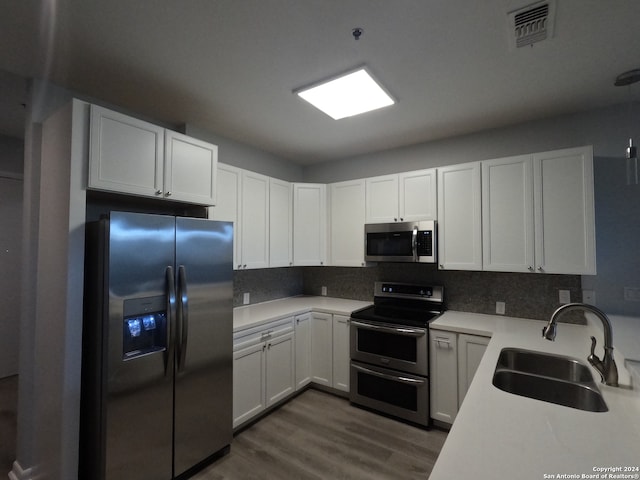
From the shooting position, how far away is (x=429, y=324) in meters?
2.59

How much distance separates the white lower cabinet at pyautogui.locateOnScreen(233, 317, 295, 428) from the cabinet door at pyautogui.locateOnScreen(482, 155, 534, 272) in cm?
197

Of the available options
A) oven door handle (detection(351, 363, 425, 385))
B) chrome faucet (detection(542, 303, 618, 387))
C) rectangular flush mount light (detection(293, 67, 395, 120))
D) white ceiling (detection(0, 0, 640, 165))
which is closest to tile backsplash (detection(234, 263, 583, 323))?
oven door handle (detection(351, 363, 425, 385))

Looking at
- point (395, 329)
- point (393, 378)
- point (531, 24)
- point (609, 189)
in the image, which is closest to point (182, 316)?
point (395, 329)

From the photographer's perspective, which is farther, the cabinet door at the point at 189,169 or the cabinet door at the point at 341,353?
the cabinet door at the point at 341,353

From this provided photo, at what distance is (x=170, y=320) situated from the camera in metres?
1.92

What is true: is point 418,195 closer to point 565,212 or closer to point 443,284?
point 443,284

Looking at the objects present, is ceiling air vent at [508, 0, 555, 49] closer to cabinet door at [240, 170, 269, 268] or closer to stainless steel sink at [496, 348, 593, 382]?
stainless steel sink at [496, 348, 593, 382]

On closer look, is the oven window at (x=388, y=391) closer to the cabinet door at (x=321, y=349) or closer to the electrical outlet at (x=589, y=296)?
the cabinet door at (x=321, y=349)

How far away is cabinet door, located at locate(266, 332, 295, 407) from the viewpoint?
276 cm

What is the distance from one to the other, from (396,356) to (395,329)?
0.25m

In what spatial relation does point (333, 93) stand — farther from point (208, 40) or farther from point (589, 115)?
point (589, 115)

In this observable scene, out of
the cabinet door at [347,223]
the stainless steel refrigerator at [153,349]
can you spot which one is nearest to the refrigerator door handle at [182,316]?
the stainless steel refrigerator at [153,349]

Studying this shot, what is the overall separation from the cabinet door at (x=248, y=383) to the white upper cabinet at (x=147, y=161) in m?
1.31

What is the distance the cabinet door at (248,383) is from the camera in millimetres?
2453
